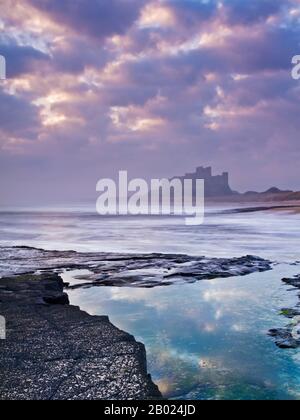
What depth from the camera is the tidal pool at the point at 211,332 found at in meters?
6.19

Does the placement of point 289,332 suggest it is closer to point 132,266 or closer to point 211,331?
point 211,331

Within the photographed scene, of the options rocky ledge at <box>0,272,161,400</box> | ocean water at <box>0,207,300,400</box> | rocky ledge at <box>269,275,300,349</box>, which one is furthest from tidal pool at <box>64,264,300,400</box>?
rocky ledge at <box>0,272,161,400</box>

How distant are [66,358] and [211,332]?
13.0 feet

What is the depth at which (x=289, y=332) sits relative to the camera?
8.25 m

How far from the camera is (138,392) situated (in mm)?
5059

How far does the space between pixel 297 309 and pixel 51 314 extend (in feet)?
20.6

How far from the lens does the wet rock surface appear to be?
14258mm

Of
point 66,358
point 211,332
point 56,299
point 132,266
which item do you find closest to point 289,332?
point 211,332

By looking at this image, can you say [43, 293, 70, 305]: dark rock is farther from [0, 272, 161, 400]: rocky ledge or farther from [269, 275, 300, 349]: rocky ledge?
[269, 275, 300, 349]: rocky ledge

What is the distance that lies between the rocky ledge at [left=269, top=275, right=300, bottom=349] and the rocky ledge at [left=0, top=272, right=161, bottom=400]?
3118 millimetres

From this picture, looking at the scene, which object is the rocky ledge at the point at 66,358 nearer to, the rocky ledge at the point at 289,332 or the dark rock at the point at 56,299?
the dark rock at the point at 56,299

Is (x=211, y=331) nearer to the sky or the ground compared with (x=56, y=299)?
nearer to the ground
